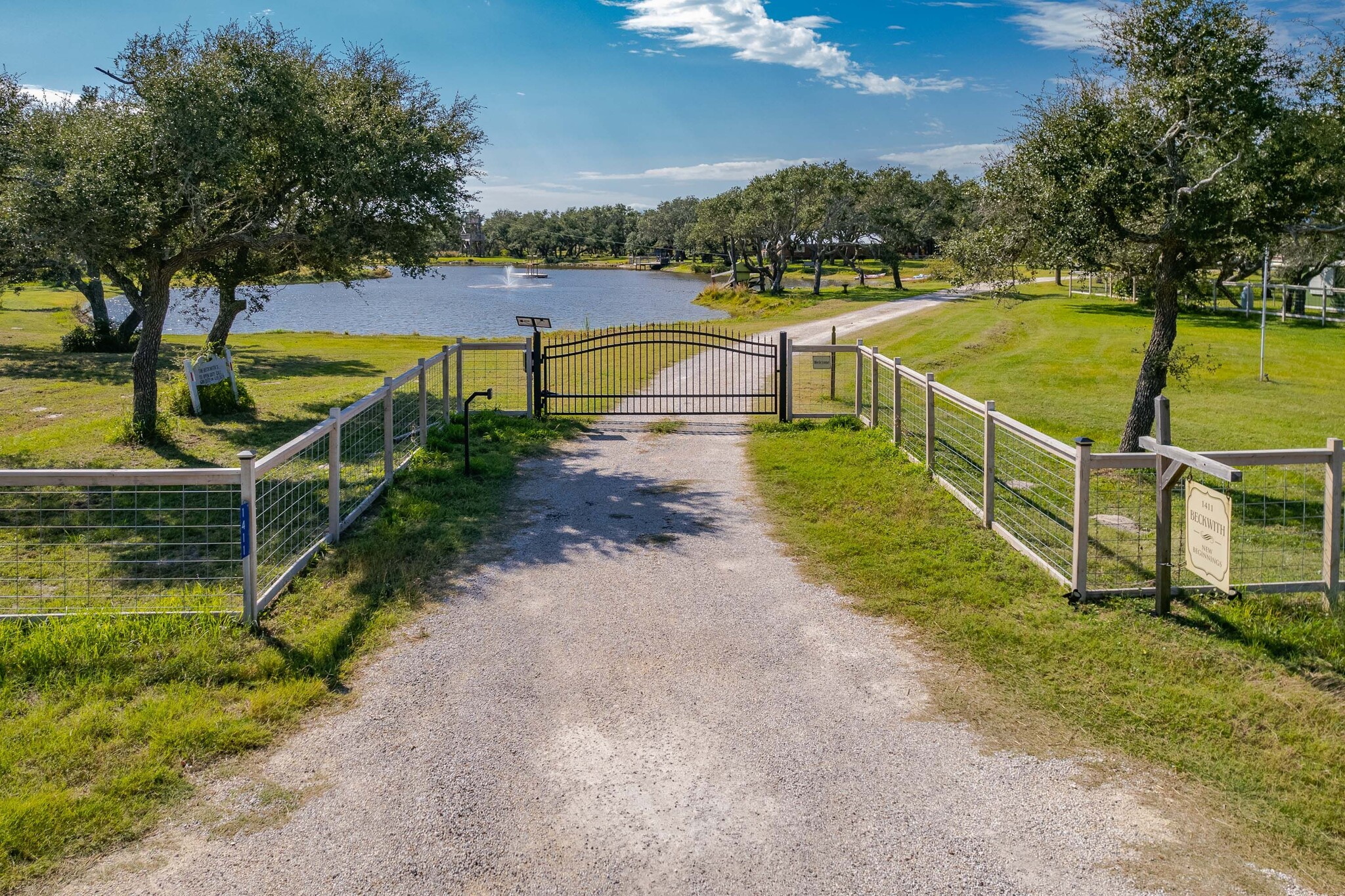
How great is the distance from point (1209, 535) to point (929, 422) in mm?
5206

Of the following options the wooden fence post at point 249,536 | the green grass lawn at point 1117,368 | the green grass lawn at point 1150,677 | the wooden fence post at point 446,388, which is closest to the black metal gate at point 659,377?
the wooden fence post at point 446,388

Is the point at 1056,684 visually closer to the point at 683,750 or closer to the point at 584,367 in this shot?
the point at 683,750

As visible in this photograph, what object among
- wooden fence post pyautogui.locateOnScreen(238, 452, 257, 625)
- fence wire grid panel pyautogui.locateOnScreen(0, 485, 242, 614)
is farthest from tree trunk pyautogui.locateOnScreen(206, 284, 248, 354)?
wooden fence post pyautogui.locateOnScreen(238, 452, 257, 625)

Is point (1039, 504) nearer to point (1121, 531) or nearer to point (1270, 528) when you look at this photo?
point (1121, 531)

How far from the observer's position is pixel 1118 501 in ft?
36.2

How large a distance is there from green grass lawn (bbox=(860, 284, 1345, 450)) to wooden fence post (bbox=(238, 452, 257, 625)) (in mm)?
10947

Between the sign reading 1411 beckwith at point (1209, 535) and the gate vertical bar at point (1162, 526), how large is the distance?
15 cm

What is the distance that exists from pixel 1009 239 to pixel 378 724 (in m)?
10.0

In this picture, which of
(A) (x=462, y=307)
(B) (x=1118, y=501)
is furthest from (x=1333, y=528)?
(A) (x=462, y=307)

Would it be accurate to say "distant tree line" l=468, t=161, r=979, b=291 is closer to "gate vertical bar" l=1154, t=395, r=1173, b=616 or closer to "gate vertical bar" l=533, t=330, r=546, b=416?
"gate vertical bar" l=533, t=330, r=546, b=416

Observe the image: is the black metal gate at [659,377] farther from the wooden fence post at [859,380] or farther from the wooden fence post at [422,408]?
the wooden fence post at [422,408]

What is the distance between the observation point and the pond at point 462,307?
47.2 meters

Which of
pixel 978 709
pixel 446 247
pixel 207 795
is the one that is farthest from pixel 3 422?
pixel 978 709

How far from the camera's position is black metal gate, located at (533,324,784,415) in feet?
54.9
